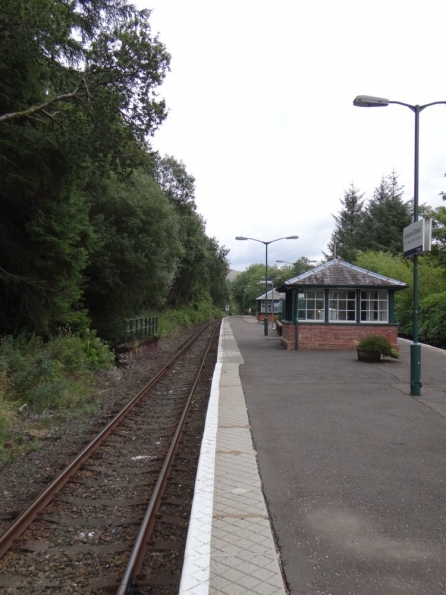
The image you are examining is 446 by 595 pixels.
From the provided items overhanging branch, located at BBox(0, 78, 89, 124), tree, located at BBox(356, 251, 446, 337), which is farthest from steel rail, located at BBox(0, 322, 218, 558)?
→ tree, located at BBox(356, 251, 446, 337)

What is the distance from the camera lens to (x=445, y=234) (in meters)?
26.3

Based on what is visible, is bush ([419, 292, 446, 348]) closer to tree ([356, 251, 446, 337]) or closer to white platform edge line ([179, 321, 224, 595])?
tree ([356, 251, 446, 337])

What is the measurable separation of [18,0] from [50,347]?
26.9 feet

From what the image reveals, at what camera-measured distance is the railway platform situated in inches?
150

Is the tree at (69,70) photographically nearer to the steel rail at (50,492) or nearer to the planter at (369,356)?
the steel rail at (50,492)

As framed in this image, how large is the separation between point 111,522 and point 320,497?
2.17 metres

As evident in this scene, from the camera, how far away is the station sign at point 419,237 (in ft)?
35.3

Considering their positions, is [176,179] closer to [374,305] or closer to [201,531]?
[374,305]

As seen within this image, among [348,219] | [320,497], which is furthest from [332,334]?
[348,219]

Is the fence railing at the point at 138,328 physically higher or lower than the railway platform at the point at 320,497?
higher

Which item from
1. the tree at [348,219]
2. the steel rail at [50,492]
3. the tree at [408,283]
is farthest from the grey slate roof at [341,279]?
the tree at [348,219]

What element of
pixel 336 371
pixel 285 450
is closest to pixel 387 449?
pixel 285 450

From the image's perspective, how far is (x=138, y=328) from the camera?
22.3m

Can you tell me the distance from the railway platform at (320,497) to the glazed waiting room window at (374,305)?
35.4 feet
